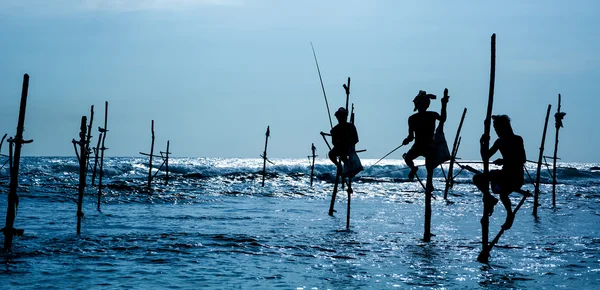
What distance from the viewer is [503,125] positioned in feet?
36.2

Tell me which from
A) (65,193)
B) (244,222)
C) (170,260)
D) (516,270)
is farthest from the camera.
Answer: (65,193)

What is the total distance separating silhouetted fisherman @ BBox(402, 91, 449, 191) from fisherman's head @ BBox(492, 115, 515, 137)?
211 centimetres

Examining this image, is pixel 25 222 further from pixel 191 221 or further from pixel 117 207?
pixel 117 207

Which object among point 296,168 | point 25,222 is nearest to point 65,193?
point 25,222

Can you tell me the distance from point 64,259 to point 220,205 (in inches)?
654

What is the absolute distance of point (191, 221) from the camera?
2002cm

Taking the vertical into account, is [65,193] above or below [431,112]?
below

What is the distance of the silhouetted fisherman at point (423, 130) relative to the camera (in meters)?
13.2

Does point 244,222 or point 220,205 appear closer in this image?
point 244,222

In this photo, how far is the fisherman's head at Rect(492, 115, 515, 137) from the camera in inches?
432

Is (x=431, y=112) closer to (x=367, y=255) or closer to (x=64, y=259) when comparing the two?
(x=367, y=255)

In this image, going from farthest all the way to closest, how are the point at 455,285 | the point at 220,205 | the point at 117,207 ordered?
the point at 220,205
the point at 117,207
the point at 455,285

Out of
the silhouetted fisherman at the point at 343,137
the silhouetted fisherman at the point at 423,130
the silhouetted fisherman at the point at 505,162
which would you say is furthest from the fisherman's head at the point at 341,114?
the silhouetted fisherman at the point at 505,162

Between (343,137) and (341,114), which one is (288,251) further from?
(341,114)
